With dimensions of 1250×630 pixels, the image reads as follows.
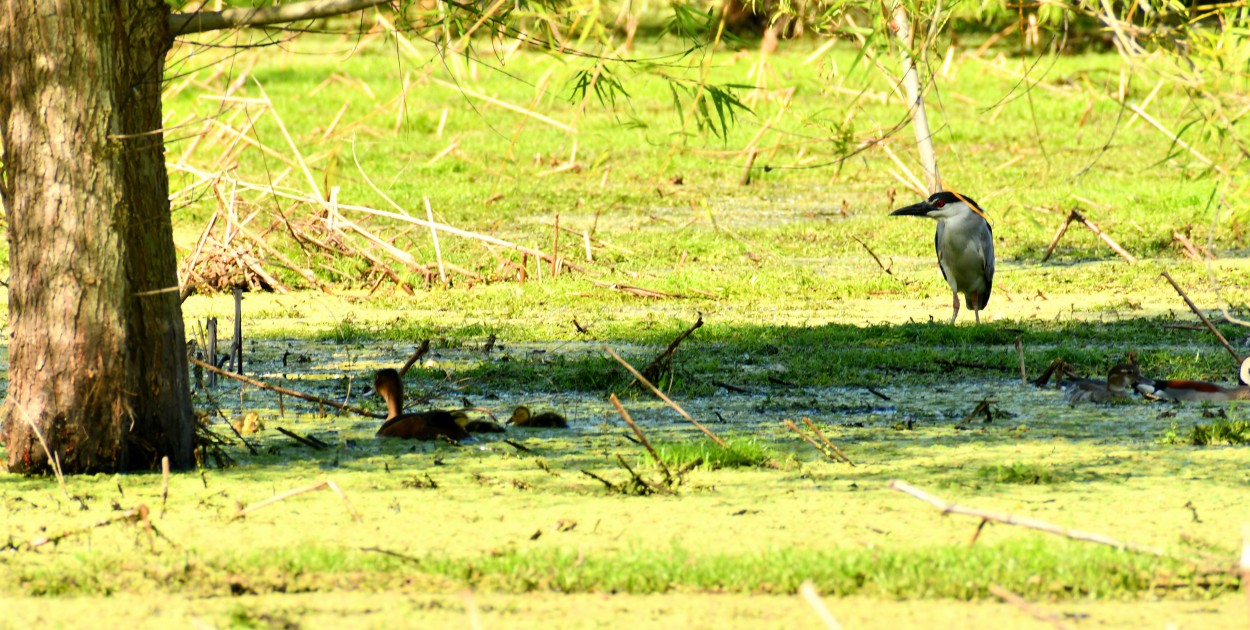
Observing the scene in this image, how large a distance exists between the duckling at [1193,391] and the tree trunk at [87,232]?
3132mm

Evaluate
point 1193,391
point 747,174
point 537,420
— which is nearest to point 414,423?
point 537,420

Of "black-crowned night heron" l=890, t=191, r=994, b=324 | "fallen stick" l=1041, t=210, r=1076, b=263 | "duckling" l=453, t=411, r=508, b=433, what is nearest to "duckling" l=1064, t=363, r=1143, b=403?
"duckling" l=453, t=411, r=508, b=433

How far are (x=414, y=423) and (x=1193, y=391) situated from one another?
101 inches

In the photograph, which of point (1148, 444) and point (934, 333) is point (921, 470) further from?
point (934, 333)

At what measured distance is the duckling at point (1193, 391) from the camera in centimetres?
555

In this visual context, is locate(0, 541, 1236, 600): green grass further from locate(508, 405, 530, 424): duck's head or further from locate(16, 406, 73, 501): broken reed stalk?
locate(508, 405, 530, 424): duck's head

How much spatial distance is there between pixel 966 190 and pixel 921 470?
780 cm

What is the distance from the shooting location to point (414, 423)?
197 inches

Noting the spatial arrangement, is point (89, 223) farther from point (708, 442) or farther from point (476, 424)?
point (708, 442)

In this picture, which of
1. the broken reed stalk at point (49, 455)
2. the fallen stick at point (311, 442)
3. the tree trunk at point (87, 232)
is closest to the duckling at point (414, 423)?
the fallen stick at point (311, 442)

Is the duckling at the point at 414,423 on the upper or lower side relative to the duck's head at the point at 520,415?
upper

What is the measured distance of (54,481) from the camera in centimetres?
437

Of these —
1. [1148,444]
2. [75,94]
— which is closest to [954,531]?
[1148,444]

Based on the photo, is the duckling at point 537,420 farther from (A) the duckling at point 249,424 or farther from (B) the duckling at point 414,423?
(A) the duckling at point 249,424
